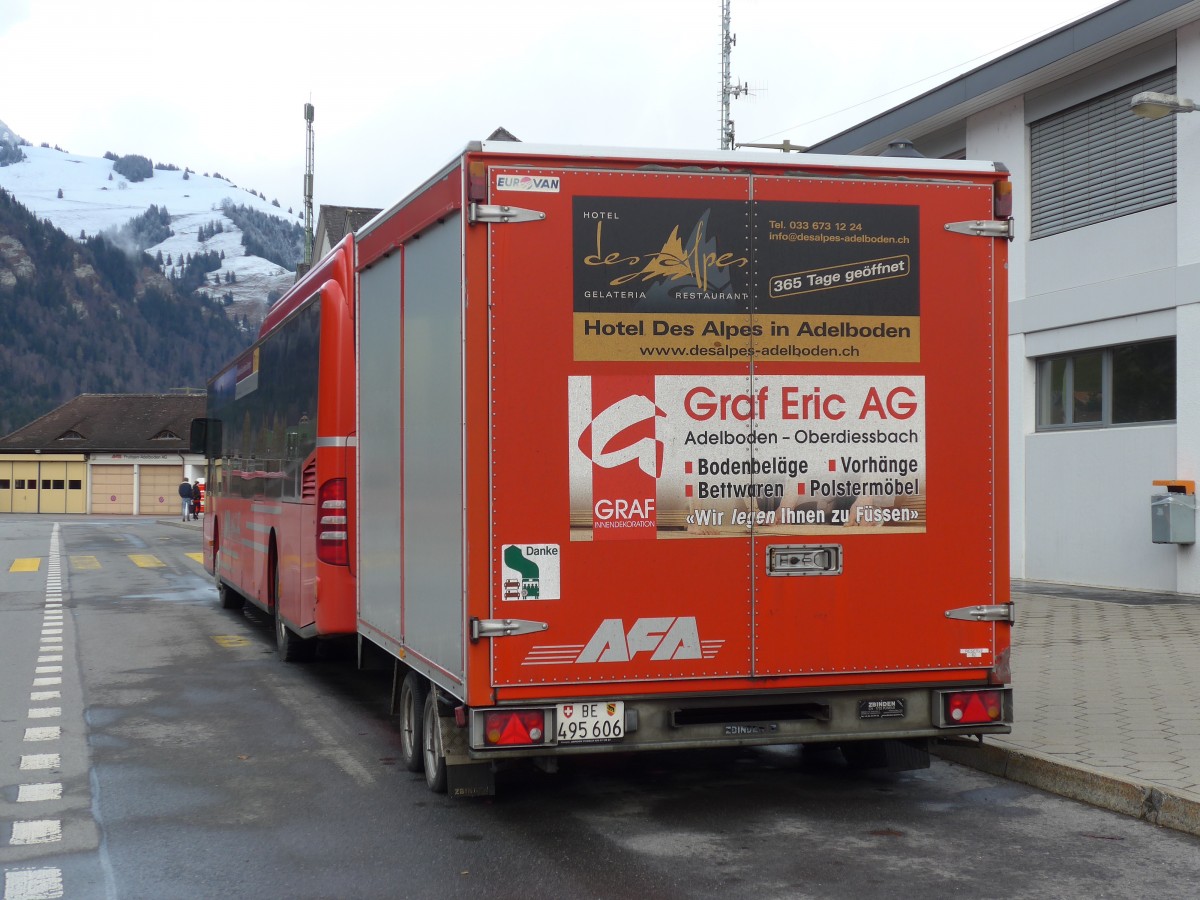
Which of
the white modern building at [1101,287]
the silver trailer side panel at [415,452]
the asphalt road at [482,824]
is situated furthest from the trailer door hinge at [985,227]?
the white modern building at [1101,287]

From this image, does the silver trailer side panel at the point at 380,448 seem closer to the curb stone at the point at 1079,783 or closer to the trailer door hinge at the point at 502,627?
the trailer door hinge at the point at 502,627

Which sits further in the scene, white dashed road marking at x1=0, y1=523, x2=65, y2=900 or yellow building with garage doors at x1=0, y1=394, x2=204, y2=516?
yellow building with garage doors at x1=0, y1=394, x2=204, y2=516

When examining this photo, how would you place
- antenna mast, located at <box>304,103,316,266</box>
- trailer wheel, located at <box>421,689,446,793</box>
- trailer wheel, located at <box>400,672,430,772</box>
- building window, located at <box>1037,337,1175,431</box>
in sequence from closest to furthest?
trailer wheel, located at <box>421,689,446,793</box> < trailer wheel, located at <box>400,672,430,772</box> < building window, located at <box>1037,337,1175,431</box> < antenna mast, located at <box>304,103,316,266</box>

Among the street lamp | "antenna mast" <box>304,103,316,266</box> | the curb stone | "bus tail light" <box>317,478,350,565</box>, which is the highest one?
"antenna mast" <box>304,103,316,266</box>

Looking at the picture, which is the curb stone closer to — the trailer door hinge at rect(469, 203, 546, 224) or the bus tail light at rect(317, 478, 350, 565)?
the trailer door hinge at rect(469, 203, 546, 224)

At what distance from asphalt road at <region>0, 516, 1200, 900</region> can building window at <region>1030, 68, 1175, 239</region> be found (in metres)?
11.1

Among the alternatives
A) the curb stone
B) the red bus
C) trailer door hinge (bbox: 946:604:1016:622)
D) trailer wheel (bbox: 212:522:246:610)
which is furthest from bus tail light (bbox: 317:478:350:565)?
trailer wheel (bbox: 212:522:246:610)

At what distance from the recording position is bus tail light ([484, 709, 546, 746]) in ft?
19.2

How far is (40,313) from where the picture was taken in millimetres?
171750

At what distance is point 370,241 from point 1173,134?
11.7m

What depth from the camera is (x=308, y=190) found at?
51.5 metres

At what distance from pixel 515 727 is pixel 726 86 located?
3952 centimetres

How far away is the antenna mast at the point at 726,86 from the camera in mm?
43156

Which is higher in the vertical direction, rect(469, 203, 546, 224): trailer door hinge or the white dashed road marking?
rect(469, 203, 546, 224): trailer door hinge
